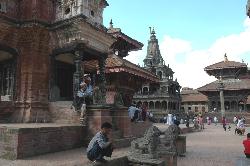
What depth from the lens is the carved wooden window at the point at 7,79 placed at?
13.0 m

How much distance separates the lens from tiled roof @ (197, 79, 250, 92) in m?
48.8

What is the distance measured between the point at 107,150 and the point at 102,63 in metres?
8.32

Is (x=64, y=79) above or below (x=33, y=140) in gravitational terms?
above

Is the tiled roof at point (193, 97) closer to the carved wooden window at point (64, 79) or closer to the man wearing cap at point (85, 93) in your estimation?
the carved wooden window at point (64, 79)

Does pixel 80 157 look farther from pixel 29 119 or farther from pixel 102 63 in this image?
pixel 102 63

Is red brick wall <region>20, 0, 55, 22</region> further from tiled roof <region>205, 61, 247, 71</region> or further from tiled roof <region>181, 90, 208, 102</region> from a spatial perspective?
tiled roof <region>181, 90, 208, 102</region>

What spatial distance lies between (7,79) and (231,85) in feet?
146

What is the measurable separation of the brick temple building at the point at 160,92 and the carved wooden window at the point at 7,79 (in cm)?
3779

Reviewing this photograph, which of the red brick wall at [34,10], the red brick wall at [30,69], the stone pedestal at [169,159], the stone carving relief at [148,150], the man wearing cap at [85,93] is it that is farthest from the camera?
the red brick wall at [34,10]

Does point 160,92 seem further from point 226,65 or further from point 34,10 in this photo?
point 34,10

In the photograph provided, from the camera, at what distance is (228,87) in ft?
165

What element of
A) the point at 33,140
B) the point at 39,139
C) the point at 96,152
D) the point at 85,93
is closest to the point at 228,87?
the point at 85,93

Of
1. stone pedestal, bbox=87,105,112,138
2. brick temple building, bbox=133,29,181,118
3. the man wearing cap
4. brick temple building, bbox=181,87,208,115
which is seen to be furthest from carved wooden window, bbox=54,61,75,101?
brick temple building, bbox=181,87,208,115

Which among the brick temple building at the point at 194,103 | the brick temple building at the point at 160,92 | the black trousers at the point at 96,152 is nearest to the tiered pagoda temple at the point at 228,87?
the brick temple building at the point at 160,92
